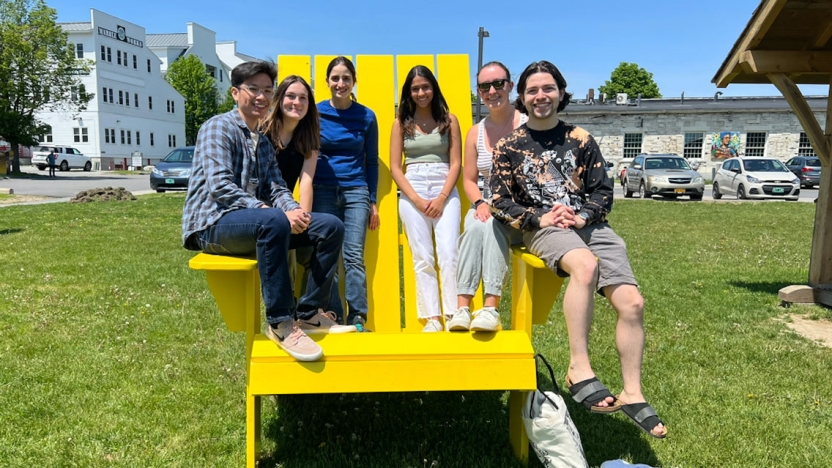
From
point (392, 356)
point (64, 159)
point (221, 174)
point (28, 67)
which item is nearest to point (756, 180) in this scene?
point (392, 356)

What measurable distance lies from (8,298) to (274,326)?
15.8 feet

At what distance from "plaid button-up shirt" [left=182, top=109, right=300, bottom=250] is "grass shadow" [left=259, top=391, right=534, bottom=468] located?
118 cm

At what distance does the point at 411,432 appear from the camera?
3541 mm

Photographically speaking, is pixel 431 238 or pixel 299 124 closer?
pixel 299 124

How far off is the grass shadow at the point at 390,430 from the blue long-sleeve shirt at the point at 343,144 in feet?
4.72

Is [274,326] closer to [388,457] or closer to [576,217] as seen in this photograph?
[388,457]

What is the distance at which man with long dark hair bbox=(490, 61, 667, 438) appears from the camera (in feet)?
9.84

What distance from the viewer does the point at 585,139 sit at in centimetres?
354

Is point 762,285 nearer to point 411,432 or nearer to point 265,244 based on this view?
point 411,432

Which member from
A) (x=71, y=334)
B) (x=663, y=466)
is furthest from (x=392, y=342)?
(x=71, y=334)

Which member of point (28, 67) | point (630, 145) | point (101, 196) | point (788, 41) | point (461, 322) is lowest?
point (101, 196)

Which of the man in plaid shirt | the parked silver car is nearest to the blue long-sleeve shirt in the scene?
the man in plaid shirt

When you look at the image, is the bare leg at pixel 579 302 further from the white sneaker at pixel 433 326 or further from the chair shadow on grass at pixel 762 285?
the chair shadow on grass at pixel 762 285

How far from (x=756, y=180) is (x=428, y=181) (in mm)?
21385
